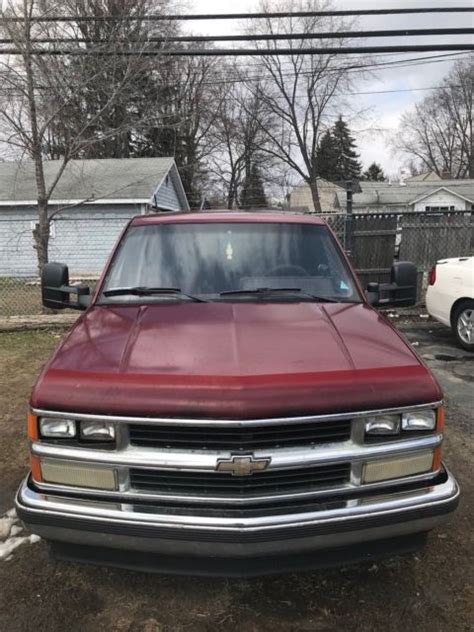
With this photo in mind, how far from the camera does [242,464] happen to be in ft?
7.06

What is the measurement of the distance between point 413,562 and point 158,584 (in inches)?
53.1

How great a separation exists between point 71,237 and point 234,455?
18.1 meters

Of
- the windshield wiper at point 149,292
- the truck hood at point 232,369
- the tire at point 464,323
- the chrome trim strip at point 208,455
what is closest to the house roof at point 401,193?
the tire at point 464,323

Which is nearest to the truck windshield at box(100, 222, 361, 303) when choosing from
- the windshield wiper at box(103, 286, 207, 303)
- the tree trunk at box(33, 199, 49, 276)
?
the windshield wiper at box(103, 286, 207, 303)

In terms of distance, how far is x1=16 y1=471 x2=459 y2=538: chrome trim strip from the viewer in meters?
2.16

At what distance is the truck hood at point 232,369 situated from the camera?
7.06 feet

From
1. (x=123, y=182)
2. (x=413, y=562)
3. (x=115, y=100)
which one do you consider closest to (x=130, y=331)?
(x=413, y=562)

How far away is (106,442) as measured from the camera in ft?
7.36

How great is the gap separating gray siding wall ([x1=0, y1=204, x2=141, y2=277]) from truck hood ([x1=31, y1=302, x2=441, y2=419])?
54.9 ft

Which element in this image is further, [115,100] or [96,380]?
[115,100]

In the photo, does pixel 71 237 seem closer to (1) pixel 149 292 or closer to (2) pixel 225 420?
(1) pixel 149 292

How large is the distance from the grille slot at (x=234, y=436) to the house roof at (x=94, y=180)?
16.4 metres

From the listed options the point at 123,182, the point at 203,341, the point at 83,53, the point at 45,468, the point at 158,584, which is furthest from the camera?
the point at 123,182

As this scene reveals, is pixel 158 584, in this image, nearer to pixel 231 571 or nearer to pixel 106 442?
pixel 231 571
